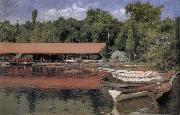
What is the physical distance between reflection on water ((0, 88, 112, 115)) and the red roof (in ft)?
114

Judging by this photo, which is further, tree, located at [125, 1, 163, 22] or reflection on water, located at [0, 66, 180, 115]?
tree, located at [125, 1, 163, 22]

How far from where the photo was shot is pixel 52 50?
7338cm

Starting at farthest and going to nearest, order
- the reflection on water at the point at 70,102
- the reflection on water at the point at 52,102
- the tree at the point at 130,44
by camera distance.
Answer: the tree at the point at 130,44, the reflection on water at the point at 52,102, the reflection on water at the point at 70,102

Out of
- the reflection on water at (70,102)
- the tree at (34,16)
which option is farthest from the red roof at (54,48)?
the reflection on water at (70,102)

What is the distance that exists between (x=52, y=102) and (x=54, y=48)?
145 ft

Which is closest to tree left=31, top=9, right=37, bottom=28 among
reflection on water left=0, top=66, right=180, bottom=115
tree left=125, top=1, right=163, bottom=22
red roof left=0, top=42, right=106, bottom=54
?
red roof left=0, top=42, right=106, bottom=54

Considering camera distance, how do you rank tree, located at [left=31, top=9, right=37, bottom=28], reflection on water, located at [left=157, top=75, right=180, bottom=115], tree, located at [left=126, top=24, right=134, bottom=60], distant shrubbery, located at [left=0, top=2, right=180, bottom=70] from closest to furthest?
reflection on water, located at [left=157, top=75, right=180, bottom=115]
distant shrubbery, located at [left=0, top=2, right=180, bottom=70]
tree, located at [left=126, top=24, right=134, bottom=60]
tree, located at [left=31, top=9, right=37, bottom=28]

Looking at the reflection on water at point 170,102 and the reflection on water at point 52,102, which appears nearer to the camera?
the reflection on water at point 170,102

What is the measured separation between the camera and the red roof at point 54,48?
238 ft

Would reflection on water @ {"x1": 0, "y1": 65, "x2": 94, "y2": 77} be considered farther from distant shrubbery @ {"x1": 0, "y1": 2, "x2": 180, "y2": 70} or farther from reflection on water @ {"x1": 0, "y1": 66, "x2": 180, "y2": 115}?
reflection on water @ {"x1": 0, "y1": 66, "x2": 180, "y2": 115}

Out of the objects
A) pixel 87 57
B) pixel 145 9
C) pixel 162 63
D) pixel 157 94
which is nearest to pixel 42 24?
pixel 87 57

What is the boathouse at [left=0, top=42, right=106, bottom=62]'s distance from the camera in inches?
2872

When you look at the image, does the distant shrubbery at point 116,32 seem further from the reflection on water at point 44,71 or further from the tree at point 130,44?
the reflection on water at point 44,71

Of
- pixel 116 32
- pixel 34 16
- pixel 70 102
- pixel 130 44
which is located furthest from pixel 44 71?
pixel 34 16
